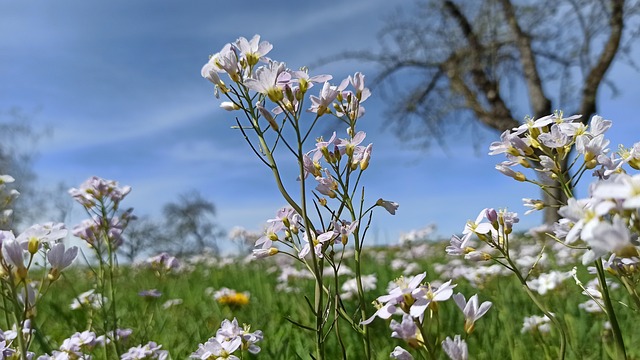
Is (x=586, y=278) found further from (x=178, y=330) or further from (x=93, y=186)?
(x=93, y=186)

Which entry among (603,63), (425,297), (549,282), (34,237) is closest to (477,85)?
(603,63)

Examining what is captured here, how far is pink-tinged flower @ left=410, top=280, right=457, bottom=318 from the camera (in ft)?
4.09

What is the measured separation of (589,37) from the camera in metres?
13.9

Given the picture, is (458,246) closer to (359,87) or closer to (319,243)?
(319,243)

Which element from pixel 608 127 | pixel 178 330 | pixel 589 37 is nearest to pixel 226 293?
pixel 178 330

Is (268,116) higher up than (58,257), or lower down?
higher up

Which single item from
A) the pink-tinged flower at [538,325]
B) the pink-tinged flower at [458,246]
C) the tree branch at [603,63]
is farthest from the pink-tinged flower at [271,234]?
the tree branch at [603,63]

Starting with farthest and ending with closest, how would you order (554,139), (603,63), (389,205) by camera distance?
(603,63) → (389,205) → (554,139)

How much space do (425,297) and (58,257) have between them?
38.7 inches

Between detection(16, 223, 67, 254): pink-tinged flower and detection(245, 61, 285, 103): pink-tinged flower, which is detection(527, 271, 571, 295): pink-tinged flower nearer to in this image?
detection(245, 61, 285, 103): pink-tinged flower

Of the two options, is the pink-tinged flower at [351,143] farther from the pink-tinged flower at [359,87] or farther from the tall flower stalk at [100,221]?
the tall flower stalk at [100,221]

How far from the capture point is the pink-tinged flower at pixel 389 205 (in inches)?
65.9

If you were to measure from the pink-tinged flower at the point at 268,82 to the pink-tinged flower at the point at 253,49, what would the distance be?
125 mm

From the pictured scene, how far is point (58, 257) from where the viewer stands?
1.49 metres
